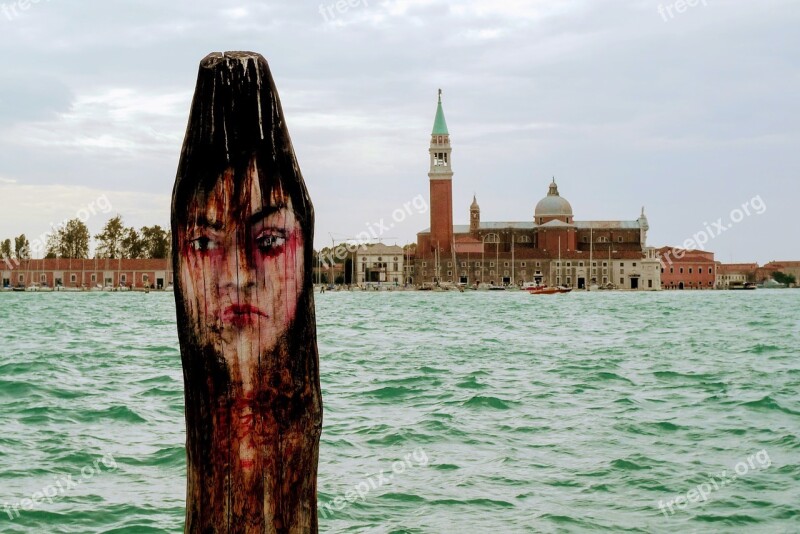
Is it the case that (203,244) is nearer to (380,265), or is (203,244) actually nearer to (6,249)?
(6,249)

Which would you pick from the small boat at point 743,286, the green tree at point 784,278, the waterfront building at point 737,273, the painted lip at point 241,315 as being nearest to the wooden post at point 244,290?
the painted lip at point 241,315

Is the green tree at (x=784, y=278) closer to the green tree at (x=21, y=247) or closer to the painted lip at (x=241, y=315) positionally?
the green tree at (x=21, y=247)

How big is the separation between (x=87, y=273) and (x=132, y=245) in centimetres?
509

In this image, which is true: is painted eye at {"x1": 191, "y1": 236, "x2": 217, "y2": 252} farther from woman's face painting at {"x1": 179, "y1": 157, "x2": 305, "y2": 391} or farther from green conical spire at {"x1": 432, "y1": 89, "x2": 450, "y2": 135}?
green conical spire at {"x1": 432, "y1": 89, "x2": 450, "y2": 135}

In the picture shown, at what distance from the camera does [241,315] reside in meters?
2.04

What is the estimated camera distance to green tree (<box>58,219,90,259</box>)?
89.8 meters

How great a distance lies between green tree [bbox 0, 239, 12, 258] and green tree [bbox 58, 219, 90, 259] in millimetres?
4925

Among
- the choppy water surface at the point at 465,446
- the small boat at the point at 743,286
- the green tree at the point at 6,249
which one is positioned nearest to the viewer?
the choppy water surface at the point at 465,446

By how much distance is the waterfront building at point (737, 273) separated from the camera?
12554 cm

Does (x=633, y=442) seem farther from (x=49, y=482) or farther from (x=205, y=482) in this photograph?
(x=205, y=482)

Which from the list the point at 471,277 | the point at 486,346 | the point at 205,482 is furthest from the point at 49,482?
the point at 471,277

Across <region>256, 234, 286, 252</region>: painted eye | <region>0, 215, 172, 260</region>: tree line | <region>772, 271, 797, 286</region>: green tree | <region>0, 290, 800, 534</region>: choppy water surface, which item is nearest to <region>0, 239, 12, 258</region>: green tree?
<region>0, 215, 172, 260</region>: tree line

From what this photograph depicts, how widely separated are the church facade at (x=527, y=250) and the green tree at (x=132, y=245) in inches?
1093

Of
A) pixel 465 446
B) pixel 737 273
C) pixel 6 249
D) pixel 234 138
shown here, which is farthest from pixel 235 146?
pixel 737 273
